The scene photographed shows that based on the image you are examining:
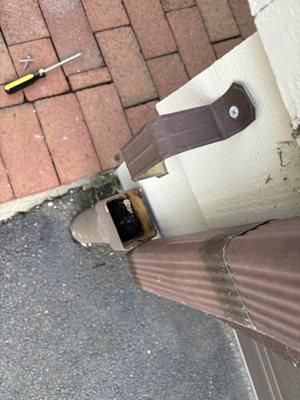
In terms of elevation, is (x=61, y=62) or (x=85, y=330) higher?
(x=61, y=62)

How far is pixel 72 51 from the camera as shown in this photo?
1.83 m

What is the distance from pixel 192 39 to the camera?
1979mm

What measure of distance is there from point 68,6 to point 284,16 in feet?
4.19

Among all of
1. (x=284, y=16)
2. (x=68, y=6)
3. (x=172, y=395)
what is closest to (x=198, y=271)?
(x=284, y=16)

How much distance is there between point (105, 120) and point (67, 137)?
0.15m

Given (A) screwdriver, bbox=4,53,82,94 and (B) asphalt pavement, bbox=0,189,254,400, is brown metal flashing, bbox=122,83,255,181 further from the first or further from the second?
(B) asphalt pavement, bbox=0,189,254,400

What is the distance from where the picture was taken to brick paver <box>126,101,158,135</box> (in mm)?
1876

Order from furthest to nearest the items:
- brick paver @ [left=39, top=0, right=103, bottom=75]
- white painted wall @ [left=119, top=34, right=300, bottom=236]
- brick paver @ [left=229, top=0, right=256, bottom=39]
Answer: brick paver @ [left=229, top=0, right=256, bottom=39] < brick paver @ [left=39, top=0, right=103, bottom=75] < white painted wall @ [left=119, top=34, right=300, bottom=236]

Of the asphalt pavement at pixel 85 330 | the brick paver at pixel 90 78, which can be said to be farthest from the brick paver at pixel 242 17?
the asphalt pavement at pixel 85 330

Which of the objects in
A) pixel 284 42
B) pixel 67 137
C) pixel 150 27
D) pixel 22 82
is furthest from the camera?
pixel 150 27

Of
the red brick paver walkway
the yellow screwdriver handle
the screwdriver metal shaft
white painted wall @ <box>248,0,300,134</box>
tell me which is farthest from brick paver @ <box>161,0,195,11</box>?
white painted wall @ <box>248,0,300,134</box>

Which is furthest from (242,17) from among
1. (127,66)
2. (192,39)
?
(127,66)

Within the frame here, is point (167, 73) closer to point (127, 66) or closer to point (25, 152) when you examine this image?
point (127, 66)

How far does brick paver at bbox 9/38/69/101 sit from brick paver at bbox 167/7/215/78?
0.48 meters
